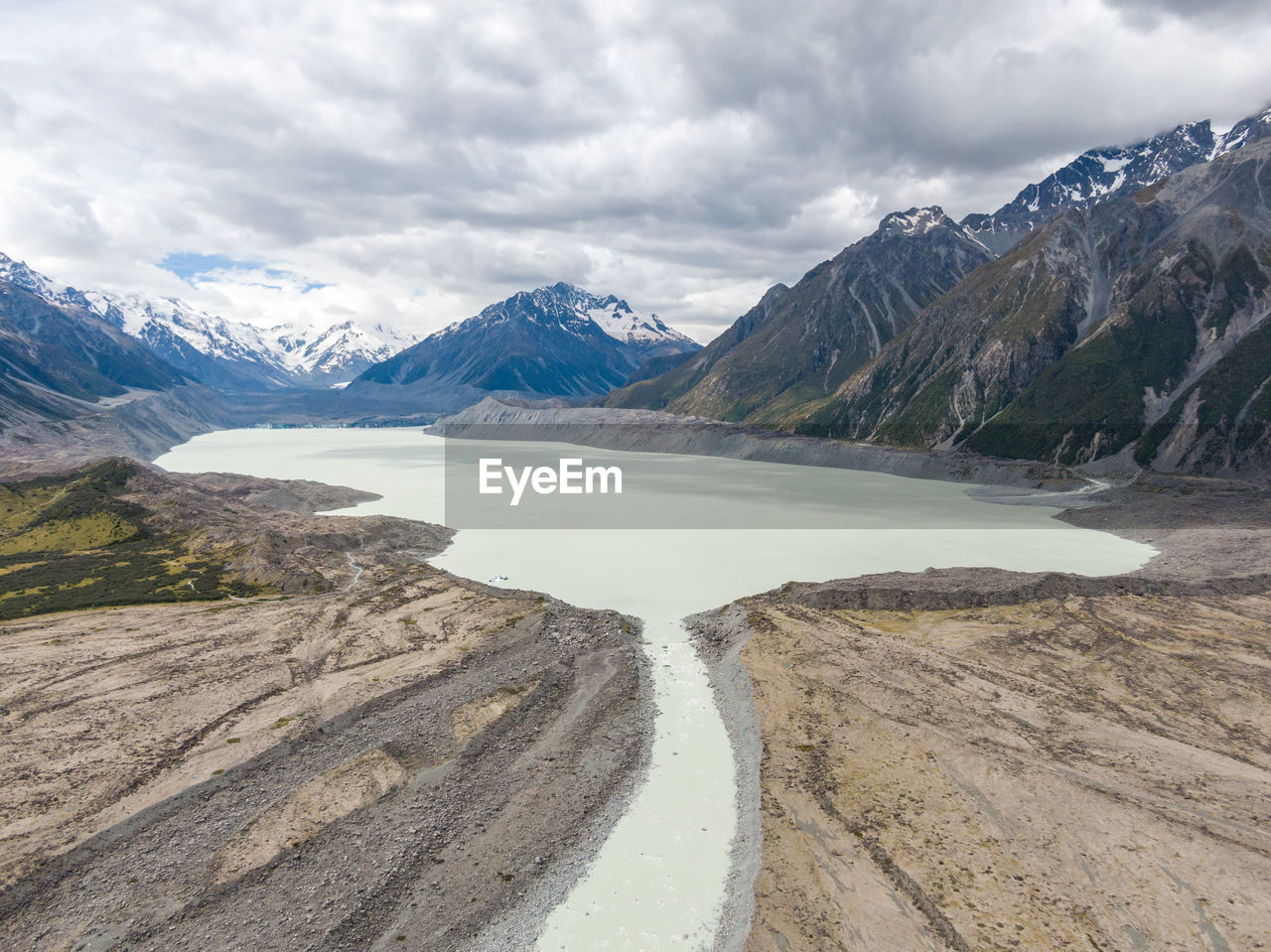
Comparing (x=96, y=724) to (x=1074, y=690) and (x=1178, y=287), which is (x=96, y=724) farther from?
(x=1178, y=287)

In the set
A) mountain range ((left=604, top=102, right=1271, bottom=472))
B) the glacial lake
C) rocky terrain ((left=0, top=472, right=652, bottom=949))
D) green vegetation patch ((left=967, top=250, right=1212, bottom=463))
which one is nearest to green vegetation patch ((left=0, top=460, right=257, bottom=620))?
rocky terrain ((left=0, top=472, right=652, bottom=949))

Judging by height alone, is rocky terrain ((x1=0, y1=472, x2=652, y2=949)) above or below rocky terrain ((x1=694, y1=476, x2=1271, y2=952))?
below

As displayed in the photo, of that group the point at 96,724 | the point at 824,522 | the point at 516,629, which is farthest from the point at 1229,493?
the point at 96,724

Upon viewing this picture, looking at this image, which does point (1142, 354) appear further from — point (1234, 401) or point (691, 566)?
point (691, 566)

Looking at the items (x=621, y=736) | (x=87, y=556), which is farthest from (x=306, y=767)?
(x=87, y=556)

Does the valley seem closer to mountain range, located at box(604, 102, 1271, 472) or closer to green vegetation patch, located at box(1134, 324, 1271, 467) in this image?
green vegetation patch, located at box(1134, 324, 1271, 467)

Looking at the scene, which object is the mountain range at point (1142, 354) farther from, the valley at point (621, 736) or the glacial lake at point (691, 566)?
the valley at point (621, 736)
